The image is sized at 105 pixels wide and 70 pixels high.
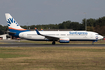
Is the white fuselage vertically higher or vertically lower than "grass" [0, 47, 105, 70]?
higher

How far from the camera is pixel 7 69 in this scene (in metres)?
13.1

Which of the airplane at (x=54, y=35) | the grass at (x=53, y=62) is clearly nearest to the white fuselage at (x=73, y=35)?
the airplane at (x=54, y=35)

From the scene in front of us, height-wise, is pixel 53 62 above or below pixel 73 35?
below

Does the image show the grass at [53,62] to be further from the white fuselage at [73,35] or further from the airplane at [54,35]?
the white fuselage at [73,35]

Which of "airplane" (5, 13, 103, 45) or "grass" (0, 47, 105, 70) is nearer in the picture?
"grass" (0, 47, 105, 70)

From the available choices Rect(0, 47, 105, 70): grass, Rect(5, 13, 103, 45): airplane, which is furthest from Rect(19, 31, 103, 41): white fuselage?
Rect(0, 47, 105, 70): grass

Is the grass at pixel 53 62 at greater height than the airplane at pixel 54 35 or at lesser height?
lesser

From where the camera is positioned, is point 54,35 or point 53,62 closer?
point 53,62

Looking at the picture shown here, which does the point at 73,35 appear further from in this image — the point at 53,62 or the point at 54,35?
the point at 53,62

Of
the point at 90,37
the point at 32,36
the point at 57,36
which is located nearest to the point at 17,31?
the point at 32,36

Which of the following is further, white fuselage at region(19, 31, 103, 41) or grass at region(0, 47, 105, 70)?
white fuselage at region(19, 31, 103, 41)

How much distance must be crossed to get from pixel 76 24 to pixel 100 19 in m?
39.0

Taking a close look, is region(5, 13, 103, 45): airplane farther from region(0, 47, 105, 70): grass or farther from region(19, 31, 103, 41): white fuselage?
region(0, 47, 105, 70): grass

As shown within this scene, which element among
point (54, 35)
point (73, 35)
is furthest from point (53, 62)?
point (54, 35)
